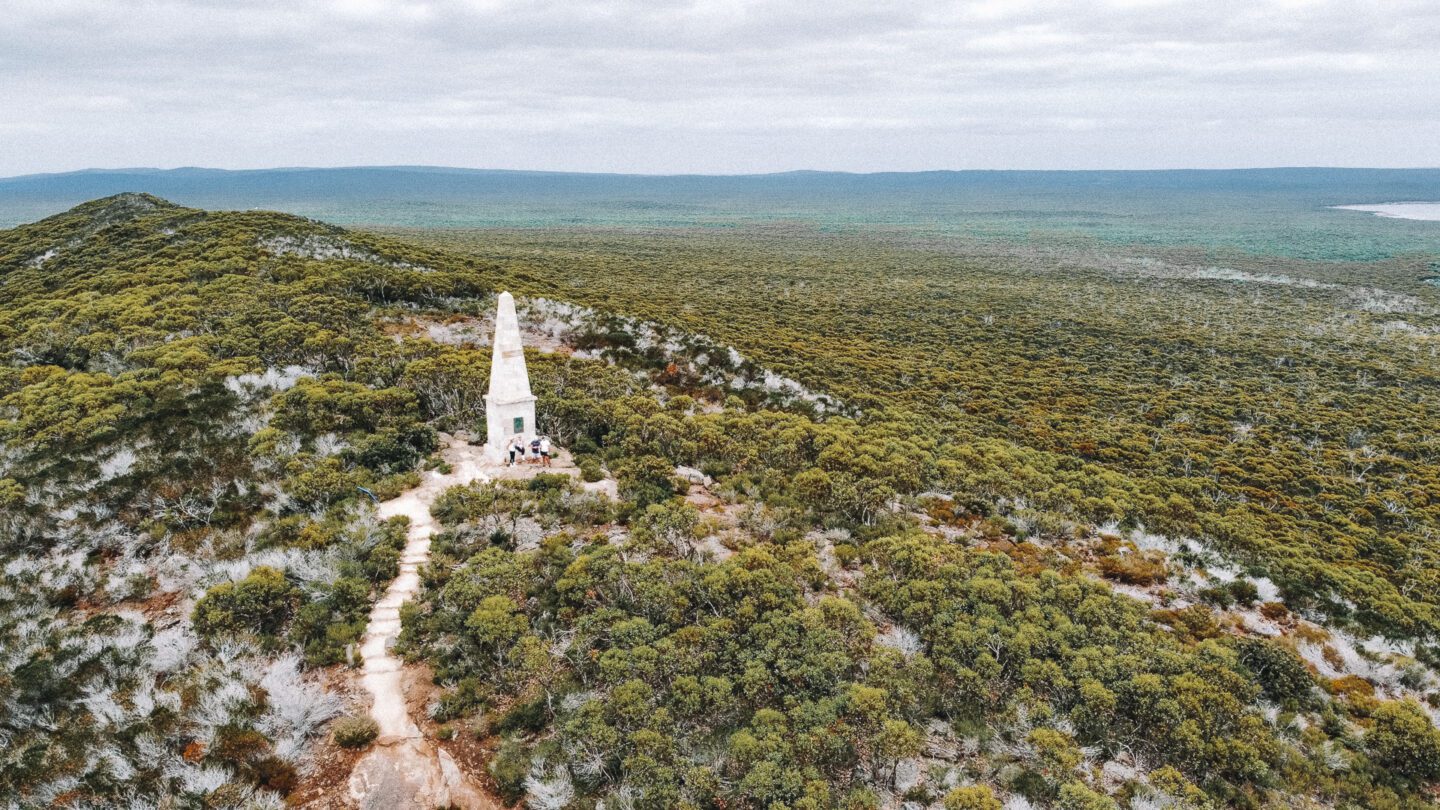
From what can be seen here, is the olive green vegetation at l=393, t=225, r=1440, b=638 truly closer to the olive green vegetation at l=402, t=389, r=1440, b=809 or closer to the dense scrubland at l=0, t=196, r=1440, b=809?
the dense scrubland at l=0, t=196, r=1440, b=809

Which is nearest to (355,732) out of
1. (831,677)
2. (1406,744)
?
(831,677)

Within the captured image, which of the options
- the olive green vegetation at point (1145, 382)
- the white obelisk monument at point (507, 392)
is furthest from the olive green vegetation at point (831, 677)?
the olive green vegetation at point (1145, 382)

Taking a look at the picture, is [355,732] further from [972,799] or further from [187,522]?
[972,799]

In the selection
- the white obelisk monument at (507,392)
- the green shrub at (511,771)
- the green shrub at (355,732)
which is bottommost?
the green shrub at (511,771)

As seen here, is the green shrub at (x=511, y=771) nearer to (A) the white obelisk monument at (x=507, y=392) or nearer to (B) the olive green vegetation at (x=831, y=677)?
(B) the olive green vegetation at (x=831, y=677)

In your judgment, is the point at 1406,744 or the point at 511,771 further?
the point at 1406,744

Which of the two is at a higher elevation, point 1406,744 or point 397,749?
point 397,749
